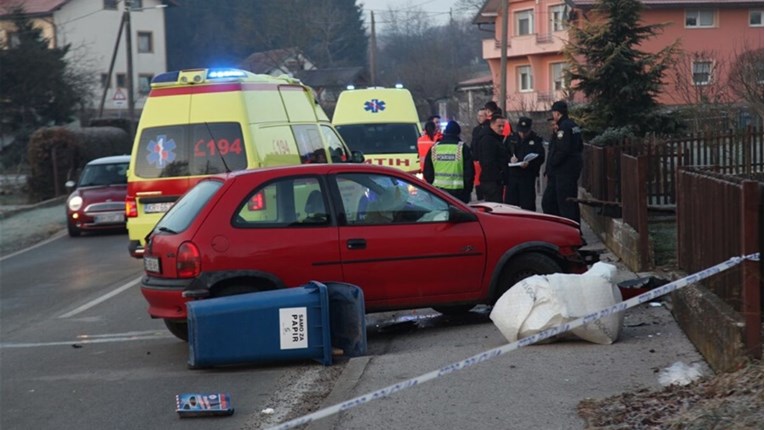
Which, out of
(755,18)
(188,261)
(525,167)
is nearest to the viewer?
(188,261)

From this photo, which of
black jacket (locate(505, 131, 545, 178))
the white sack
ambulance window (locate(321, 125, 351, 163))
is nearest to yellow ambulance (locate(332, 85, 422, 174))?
ambulance window (locate(321, 125, 351, 163))

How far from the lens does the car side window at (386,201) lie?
9578 mm

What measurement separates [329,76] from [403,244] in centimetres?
6115

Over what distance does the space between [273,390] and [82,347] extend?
9.50 feet

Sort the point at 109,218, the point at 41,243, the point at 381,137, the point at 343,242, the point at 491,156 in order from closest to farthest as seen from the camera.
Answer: the point at 343,242 < the point at 491,156 < the point at 109,218 < the point at 41,243 < the point at 381,137

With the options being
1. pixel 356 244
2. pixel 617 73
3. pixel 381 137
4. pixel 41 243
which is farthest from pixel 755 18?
pixel 356 244

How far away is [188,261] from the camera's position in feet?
30.0

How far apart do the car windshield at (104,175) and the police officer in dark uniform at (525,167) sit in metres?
9.91

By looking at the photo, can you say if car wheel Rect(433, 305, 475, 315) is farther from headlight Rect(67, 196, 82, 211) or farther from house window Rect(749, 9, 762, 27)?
Result: house window Rect(749, 9, 762, 27)

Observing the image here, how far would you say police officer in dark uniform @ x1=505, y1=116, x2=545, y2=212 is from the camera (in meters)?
14.9

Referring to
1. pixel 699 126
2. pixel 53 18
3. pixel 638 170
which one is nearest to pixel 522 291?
pixel 638 170

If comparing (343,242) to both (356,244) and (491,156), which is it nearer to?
(356,244)

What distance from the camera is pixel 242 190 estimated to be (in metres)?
9.40

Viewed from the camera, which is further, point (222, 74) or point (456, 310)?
point (222, 74)
